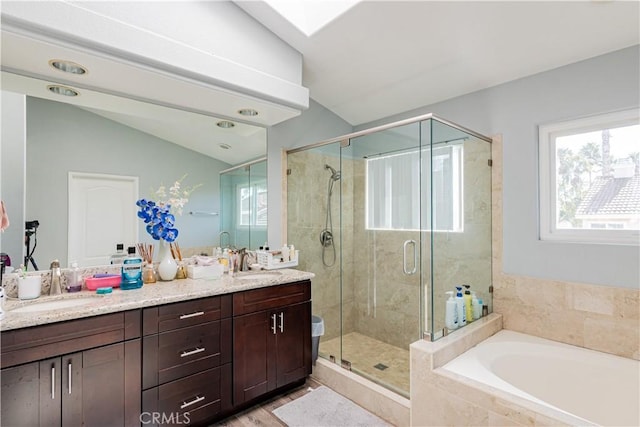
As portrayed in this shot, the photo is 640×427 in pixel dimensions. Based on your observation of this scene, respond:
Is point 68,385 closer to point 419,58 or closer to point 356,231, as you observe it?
point 356,231

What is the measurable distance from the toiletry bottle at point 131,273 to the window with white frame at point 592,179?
2955 millimetres

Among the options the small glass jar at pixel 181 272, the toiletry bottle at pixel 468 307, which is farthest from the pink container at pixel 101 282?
the toiletry bottle at pixel 468 307

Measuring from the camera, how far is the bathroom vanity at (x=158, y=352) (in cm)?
150

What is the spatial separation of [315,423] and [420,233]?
1532 millimetres

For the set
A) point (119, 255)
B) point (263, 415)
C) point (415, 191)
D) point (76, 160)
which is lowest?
point (263, 415)

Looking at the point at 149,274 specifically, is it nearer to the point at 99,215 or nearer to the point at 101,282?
the point at 101,282

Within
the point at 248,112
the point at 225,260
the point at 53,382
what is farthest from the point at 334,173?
the point at 53,382

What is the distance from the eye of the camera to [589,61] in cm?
226

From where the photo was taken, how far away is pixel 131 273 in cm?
208

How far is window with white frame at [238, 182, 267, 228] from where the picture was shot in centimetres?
289

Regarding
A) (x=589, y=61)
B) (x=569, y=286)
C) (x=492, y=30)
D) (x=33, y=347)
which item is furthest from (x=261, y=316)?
(x=589, y=61)

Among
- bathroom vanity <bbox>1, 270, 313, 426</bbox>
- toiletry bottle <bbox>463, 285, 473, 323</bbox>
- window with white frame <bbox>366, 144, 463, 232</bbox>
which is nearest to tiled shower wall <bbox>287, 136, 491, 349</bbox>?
window with white frame <bbox>366, 144, 463, 232</bbox>

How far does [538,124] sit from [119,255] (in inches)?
128

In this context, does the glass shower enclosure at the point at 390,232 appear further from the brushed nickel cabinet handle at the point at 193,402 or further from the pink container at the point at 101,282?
the pink container at the point at 101,282
